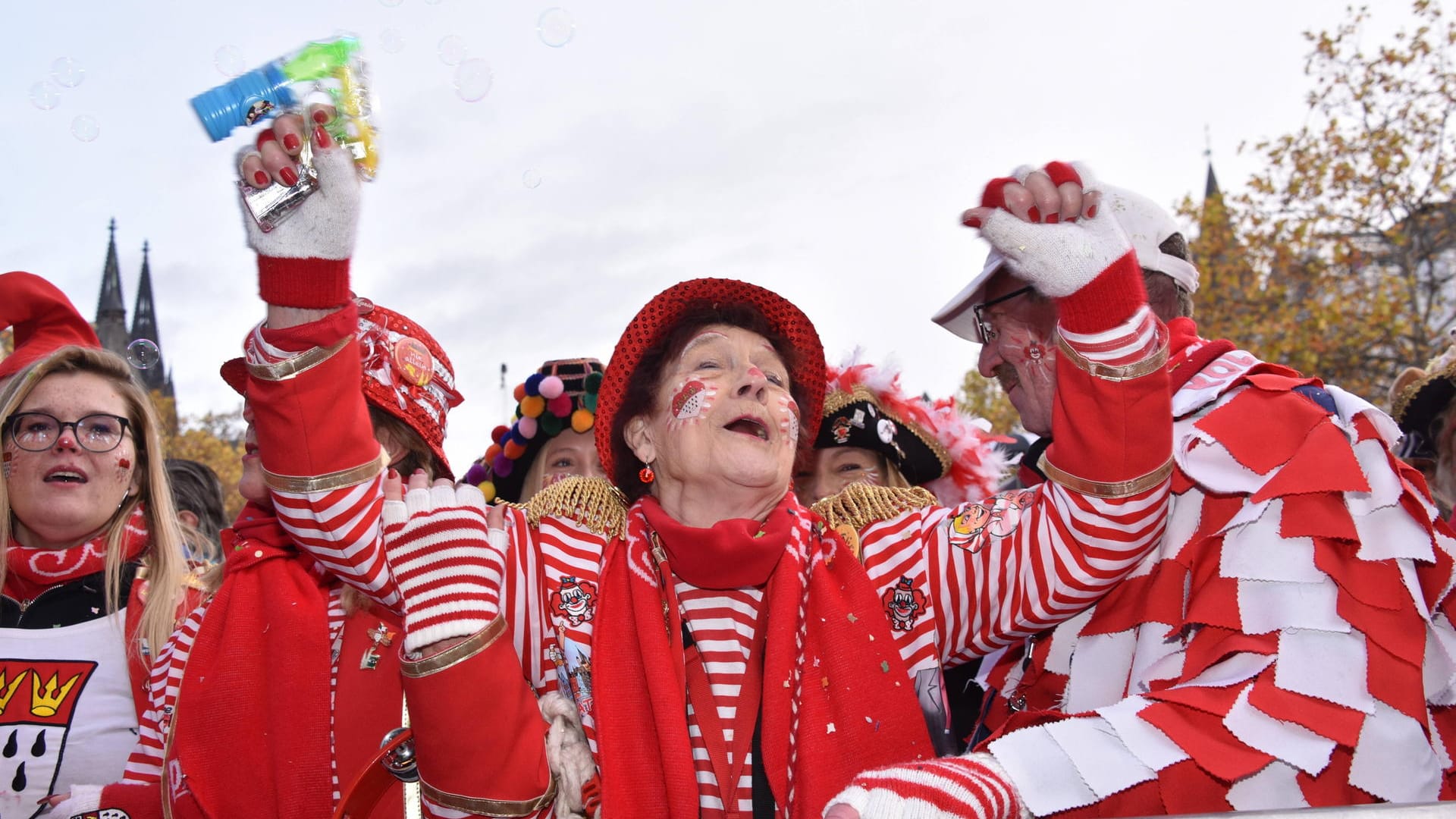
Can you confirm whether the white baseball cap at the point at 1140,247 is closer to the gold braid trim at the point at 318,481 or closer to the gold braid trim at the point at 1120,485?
the gold braid trim at the point at 1120,485

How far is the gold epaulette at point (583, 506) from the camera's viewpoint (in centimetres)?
265

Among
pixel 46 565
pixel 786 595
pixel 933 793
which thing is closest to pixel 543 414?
pixel 46 565

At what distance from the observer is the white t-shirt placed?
3068 millimetres

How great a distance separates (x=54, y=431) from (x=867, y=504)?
2.42m

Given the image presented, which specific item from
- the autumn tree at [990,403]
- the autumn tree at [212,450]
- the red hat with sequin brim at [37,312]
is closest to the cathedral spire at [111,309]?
the autumn tree at [212,450]

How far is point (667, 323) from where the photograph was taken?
2910 millimetres

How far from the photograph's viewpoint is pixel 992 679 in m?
2.96

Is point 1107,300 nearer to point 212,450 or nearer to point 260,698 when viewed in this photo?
point 260,698

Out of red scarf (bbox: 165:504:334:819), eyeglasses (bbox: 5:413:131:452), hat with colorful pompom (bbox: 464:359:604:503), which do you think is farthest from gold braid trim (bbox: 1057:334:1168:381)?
eyeglasses (bbox: 5:413:131:452)

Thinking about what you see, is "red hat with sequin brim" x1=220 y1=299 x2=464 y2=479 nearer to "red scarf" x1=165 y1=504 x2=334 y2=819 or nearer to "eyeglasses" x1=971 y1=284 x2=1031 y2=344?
"red scarf" x1=165 y1=504 x2=334 y2=819

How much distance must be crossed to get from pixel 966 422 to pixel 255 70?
9.30 feet

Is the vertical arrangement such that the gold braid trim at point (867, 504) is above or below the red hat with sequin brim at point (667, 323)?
below

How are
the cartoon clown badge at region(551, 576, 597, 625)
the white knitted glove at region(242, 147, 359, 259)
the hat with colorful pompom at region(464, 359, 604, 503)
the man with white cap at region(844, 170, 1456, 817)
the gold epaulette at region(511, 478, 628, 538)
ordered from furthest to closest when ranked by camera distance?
the hat with colorful pompom at region(464, 359, 604, 503) < the gold epaulette at region(511, 478, 628, 538) < the cartoon clown badge at region(551, 576, 597, 625) < the white knitted glove at region(242, 147, 359, 259) < the man with white cap at region(844, 170, 1456, 817)

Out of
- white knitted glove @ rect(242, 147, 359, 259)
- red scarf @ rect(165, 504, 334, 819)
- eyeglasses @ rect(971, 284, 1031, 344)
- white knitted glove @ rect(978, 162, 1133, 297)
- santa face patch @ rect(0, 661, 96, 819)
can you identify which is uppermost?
white knitted glove @ rect(242, 147, 359, 259)
